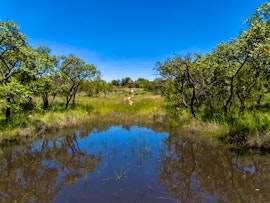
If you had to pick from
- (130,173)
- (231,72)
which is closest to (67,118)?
(130,173)

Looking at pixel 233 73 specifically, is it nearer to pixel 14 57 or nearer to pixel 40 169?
pixel 40 169

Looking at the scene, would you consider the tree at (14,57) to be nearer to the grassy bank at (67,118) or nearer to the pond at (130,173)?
the grassy bank at (67,118)

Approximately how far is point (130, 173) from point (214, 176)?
8.81ft

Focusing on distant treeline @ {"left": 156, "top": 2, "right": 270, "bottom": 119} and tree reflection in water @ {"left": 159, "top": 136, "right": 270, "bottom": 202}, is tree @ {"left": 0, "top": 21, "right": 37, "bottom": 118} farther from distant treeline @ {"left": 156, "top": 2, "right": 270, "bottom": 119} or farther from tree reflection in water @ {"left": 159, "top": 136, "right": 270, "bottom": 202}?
distant treeline @ {"left": 156, "top": 2, "right": 270, "bottom": 119}

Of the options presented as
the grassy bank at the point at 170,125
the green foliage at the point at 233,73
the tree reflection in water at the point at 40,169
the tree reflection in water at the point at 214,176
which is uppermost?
the green foliage at the point at 233,73

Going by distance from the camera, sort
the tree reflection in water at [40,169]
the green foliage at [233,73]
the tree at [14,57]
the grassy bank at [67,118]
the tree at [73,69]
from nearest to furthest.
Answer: the tree reflection in water at [40,169]
the green foliage at [233,73]
the tree at [14,57]
the grassy bank at [67,118]
the tree at [73,69]

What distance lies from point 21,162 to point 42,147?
78.8 inches

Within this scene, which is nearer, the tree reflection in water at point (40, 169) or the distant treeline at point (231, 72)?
the tree reflection in water at point (40, 169)

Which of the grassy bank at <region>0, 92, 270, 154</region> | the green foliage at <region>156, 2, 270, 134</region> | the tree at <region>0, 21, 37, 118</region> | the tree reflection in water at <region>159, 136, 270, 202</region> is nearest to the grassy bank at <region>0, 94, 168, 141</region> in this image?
the grassy bank at <region>0, 92, 270, 154</region>

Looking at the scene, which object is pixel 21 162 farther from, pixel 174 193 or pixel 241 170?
pixel 241 170

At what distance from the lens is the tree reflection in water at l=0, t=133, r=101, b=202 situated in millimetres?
5474

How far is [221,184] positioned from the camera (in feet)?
19.4

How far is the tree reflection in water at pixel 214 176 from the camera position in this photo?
17.4 feet

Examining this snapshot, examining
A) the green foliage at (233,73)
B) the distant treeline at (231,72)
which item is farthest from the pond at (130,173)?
the distant treeline at (231,72)
